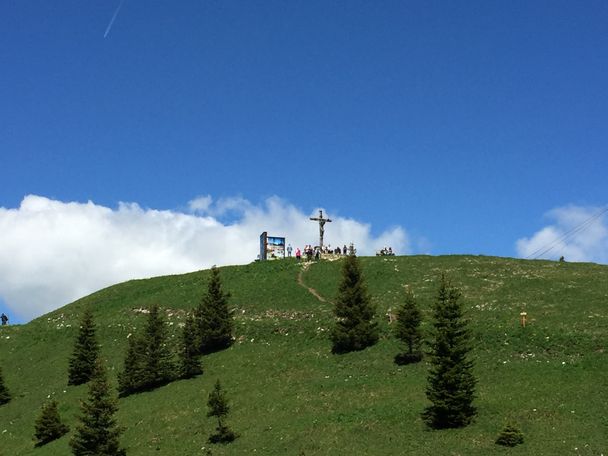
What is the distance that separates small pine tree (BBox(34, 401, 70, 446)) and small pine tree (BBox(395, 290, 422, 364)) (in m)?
23.6

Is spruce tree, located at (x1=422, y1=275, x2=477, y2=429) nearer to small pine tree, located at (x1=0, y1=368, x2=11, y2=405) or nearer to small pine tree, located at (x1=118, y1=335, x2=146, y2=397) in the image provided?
small pine tree, located at (x1=118, y1=335, x2=146, y2=397)

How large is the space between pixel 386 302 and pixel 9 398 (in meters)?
34.3

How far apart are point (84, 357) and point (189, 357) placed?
10803 millimetres

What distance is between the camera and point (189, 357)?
49438 millimetres

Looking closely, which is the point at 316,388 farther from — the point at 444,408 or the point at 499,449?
the point at 499,449

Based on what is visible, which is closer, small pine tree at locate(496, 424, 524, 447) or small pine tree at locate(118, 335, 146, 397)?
small pine tree at locate(496, 424, 524, 447)

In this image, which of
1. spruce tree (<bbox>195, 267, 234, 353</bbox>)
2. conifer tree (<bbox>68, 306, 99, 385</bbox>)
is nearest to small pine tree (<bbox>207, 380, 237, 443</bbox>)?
spruce tree (<bbox>195, 267, 234, 353</bbox>)

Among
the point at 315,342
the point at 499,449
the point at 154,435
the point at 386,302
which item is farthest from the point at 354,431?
the point at 386,302

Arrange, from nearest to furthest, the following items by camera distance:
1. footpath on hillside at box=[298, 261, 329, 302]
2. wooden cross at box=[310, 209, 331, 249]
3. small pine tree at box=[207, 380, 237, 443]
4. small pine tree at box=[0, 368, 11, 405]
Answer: small pine tree at box=[207, 380, 237, 443] < small pine tree at box=[0, 368, 11, 405] < footpath on hillside at box=[298, 261, 329, 302] < wooden cross at box=[310, 209, 331, 249]

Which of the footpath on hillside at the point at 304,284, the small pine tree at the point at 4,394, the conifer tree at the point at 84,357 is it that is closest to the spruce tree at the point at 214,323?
the conifer tree at the point at 84,357

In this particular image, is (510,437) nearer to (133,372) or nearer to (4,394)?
(133,372)

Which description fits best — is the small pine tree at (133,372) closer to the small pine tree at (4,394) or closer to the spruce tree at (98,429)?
the small pine tree at (4,394)

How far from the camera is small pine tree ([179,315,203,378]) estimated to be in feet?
161

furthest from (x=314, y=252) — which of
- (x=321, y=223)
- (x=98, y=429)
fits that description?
(x=98, y=429)
